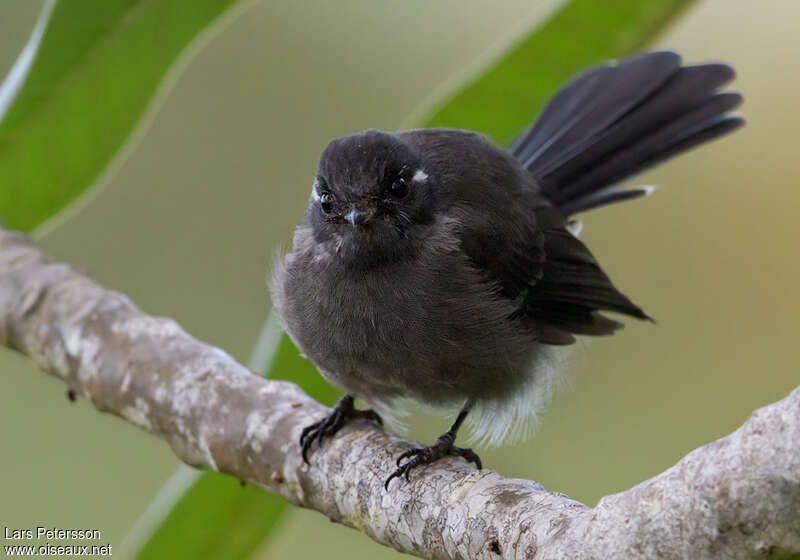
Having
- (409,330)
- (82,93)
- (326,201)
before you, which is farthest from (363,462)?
(82,93)

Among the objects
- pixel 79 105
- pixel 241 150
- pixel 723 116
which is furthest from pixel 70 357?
pixel 241 150

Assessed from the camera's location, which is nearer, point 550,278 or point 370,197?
point 370,197

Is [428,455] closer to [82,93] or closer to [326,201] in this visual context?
[326,201]

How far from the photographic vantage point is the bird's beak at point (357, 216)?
3.39m

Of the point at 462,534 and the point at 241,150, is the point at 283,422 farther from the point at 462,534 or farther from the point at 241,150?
the point at 241,150

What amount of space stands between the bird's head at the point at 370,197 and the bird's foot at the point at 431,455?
72 centimetres

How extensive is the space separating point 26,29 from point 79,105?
297 cm

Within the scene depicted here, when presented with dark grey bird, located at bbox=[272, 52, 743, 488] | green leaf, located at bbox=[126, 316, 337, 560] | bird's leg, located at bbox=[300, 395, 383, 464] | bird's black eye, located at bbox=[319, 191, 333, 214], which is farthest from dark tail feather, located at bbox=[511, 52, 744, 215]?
green leaf, located at bbox=[126, 316, 337, 560]

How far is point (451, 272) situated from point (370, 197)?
0.42 m

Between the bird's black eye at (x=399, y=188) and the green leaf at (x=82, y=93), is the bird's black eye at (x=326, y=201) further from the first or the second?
the green leaf at (x=82, y=93)

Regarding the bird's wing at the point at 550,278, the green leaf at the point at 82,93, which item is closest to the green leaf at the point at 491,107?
the bird's wing at the point at 550,278

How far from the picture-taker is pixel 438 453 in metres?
3.07

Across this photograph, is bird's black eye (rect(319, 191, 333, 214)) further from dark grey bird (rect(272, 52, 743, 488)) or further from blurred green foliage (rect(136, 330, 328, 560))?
blurred green foliage (rect(136, 330, 328, 560))

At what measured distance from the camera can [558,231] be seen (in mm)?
4191
